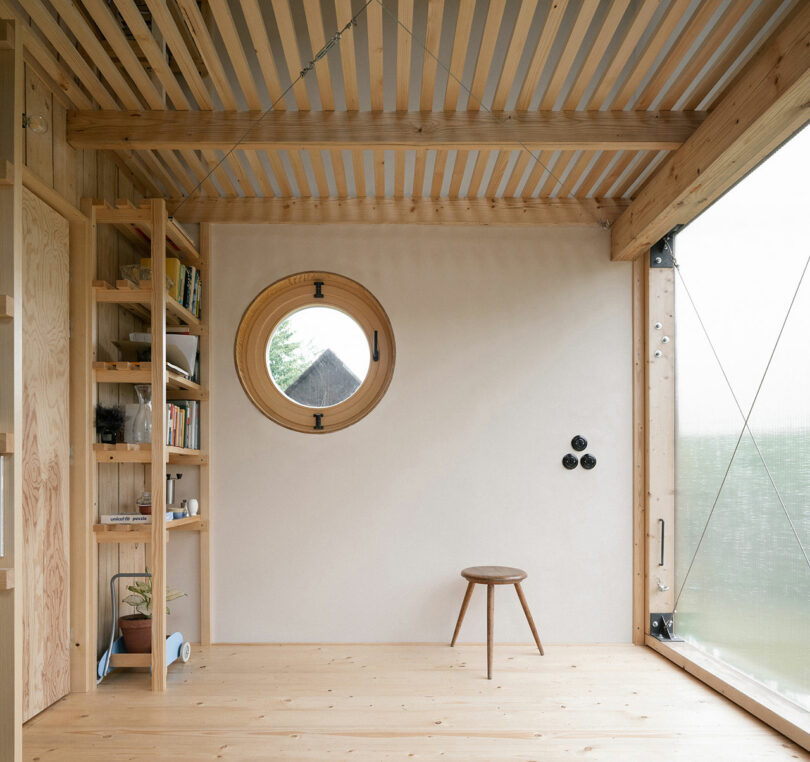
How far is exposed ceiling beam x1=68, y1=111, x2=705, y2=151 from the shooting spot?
3334 millimetres

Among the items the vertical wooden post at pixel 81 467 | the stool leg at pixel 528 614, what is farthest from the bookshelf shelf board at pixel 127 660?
the stool leg at pixel 528 614

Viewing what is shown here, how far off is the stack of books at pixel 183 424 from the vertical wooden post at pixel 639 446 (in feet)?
8.12

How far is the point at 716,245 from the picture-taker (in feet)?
12.5

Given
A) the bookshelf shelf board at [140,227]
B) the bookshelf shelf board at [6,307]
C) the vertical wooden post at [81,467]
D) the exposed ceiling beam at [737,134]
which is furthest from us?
the bookshelf shelf board at [140,227]

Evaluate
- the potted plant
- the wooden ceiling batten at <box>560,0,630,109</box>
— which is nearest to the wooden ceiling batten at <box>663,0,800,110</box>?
the wooden ceiling batten at <box>560,0,630,109</box>

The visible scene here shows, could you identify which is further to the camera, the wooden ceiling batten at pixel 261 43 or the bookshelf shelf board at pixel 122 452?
the bookshelf shelf board at pixel 122 452

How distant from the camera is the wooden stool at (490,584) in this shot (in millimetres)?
3746

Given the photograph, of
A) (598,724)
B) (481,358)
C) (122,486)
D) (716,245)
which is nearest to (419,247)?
(481,358)

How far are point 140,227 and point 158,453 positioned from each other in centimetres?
120

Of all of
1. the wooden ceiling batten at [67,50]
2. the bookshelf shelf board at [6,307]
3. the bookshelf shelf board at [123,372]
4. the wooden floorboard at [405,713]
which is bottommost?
the wooden floorboard at [405,713]

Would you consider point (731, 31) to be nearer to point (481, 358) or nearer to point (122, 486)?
point (481, 358)

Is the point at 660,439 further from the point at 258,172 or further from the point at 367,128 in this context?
the point at 258,172

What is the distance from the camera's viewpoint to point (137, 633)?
3.70m

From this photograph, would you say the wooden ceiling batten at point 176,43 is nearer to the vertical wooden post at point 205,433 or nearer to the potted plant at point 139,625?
the vertical wooden post at point 205,433
